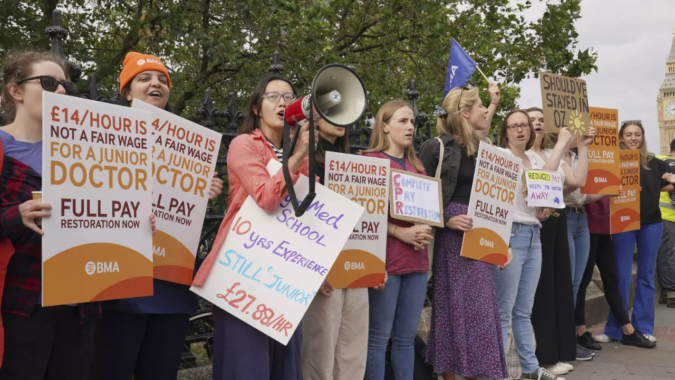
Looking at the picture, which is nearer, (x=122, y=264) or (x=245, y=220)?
(x=122, y=264)

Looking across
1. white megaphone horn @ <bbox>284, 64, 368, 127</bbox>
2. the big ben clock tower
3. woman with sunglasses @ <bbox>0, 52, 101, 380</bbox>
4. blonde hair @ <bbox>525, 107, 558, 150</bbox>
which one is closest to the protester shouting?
white megaphone horn @ <bbox>284, 64, 368, 127</bbox>

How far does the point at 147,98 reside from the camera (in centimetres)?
327

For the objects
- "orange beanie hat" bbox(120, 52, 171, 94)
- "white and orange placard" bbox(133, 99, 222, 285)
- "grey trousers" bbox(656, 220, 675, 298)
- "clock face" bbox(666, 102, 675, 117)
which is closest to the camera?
"white and orange placard" bbox(133, 99, 222, 285)

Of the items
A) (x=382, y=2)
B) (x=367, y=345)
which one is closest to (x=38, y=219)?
(x=367, y=345)

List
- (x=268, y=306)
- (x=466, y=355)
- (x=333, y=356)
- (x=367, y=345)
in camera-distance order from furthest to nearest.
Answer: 1. (x=466, y=355)
2. (x=367, y=345)
3. (x=333, y=356)
4. (x=268, y=306)

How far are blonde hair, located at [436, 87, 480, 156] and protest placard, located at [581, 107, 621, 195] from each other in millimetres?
1949

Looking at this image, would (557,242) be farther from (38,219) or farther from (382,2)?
(382,2)

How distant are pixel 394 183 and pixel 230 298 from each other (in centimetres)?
149

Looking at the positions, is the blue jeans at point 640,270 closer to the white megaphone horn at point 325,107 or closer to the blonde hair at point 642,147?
the blonde hair at point 642,147

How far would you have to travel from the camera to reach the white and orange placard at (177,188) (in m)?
3.07

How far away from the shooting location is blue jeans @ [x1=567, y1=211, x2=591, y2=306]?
6.08 metres

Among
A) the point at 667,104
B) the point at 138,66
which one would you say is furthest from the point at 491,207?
the point at 667,104

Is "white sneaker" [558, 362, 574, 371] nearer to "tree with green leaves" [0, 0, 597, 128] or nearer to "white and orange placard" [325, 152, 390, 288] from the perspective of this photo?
"white and orange placard" [325, 152, 390, 288]

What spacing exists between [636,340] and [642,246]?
96cm
